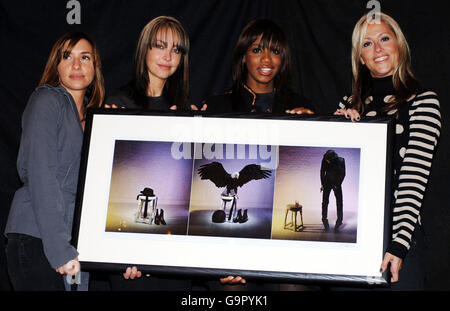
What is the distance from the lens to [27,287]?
5.91 ft

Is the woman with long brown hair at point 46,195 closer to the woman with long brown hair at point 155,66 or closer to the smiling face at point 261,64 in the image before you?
the woman with long brown hair at point 155,66

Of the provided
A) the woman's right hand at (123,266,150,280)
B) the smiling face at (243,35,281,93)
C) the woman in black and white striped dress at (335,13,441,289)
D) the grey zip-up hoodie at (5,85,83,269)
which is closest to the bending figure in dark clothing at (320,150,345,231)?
the woman in black and white striped dress at (335,13,441,289)

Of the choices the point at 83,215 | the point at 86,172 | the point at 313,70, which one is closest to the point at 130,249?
the point at 83,215

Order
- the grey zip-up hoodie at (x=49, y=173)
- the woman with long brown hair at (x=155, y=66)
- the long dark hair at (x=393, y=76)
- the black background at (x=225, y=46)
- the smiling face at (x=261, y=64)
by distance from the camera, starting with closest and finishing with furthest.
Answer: the grey zip-up hoodie at (x=49, y=173), the long dark hair at (x=393, y=76), the woman with long brown hair at (x=155, y=66), the smiling face at (x=261, y=64), the black background at (x=225, y=46)

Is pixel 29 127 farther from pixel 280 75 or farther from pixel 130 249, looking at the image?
pixel 280 75

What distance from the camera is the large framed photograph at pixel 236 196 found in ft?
6.14

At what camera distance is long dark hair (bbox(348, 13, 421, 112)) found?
2018 millimetres

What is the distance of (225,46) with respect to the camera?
284 centimetres

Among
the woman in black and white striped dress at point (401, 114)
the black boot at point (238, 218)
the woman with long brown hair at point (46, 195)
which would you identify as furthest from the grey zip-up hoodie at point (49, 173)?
the woman in black and white striped dress at point (401, 114)

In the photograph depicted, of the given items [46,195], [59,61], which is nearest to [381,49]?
[59,61]

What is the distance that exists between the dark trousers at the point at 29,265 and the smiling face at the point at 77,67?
0.68 metres

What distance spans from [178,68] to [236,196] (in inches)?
32.2

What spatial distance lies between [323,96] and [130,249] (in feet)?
4.95

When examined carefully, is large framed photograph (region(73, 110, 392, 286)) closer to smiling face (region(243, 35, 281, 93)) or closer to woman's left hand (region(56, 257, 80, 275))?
woman's left hand (region(56, 257, 80, 275))
